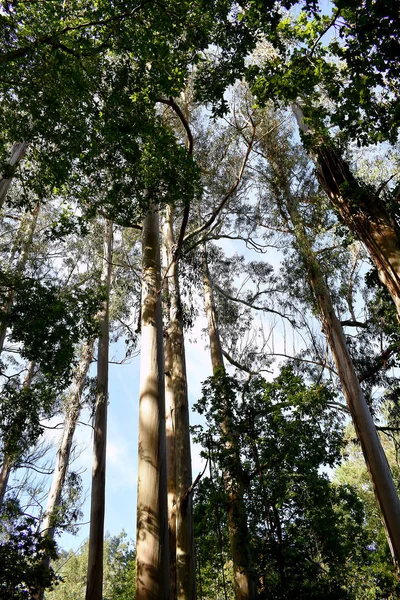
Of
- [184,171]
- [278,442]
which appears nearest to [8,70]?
[184,171]

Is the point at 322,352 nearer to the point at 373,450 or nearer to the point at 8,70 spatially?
the point at 373,450

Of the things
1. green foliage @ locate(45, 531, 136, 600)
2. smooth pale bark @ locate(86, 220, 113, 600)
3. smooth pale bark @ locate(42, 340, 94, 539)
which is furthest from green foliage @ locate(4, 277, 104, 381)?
green foliage @ locate(45, 531, 136, 600)

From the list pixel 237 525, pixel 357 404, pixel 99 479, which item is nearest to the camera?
pixel 237 525

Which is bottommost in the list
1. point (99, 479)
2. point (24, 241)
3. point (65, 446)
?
point (99, 479)

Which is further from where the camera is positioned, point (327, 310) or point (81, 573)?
point (81, 573)

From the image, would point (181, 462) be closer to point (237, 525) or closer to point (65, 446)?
point (237, 525)

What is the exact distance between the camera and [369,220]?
360cm

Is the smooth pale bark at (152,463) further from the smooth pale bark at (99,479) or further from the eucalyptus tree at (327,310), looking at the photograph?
the eucalyptus tree at (327,310)

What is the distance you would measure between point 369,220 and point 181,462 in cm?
428

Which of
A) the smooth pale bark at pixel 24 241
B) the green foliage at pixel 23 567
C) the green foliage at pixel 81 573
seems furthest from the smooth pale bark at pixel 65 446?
the green foliage at pixel 81 573

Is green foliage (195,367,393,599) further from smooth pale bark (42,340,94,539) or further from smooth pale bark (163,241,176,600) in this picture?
smooth pale bark (42,340,94,539)

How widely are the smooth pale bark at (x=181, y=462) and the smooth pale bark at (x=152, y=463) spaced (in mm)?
777

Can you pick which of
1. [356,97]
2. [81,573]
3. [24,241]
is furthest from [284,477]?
[81,573]

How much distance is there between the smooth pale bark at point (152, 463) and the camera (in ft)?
10.9
